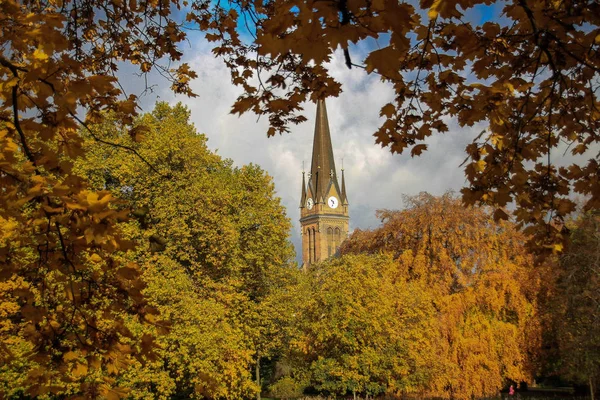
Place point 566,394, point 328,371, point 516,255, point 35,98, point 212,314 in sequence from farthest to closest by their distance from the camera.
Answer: point 566,394, point 516,255, point 328,371, point 212,314, point 35,98

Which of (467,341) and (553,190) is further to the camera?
Answer: (467,341)

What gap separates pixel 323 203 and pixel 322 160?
6587 millimetres

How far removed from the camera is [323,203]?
267 feet

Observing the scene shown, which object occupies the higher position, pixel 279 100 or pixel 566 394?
pixel 279 100

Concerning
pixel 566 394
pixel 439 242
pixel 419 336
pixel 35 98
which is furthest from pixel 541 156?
pixel 566 394

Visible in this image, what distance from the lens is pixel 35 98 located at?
2789mm

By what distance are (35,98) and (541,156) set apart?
4024 millimetres

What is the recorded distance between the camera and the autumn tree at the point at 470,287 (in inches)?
Answer: 786

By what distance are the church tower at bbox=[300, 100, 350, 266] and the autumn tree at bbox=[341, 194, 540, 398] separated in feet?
179

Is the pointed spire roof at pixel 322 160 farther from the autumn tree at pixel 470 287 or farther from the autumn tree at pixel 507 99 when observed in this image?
the autumn tree at pixel 507 99

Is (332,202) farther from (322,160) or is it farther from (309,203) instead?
(322,160)

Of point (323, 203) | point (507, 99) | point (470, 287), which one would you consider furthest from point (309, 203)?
point (507, 99)

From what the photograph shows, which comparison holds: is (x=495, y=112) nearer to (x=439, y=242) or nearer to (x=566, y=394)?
(x=439, y=242)

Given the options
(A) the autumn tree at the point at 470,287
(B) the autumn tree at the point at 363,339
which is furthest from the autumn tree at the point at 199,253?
(A) the autumn tree at the point at 470,287
